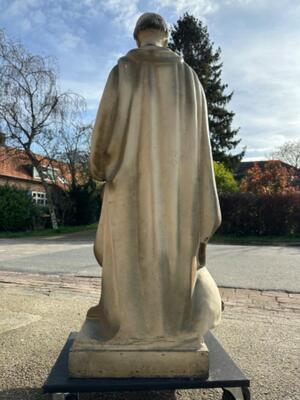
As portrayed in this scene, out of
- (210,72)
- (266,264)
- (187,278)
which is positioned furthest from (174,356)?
(210,72)

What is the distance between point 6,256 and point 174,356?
11.3 meters

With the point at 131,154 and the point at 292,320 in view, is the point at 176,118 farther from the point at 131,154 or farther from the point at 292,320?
the point at 292,320

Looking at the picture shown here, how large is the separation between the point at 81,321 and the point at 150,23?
371 centimetres

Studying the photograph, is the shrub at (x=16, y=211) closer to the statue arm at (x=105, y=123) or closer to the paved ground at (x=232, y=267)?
the paved ground at (x=232, y=267)

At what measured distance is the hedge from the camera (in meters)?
20.7

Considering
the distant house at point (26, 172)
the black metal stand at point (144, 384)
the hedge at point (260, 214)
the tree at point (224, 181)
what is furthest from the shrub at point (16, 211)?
the black metal stand at point (144, 384)

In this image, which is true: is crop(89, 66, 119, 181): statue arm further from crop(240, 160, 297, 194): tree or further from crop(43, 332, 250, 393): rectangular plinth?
crop(240, 160, 297, 194): tree

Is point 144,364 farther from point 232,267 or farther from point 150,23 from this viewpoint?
point 232,267

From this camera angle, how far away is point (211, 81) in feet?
118

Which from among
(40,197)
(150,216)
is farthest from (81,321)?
(40,197)

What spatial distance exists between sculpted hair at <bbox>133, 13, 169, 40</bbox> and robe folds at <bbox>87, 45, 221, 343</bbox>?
219mm

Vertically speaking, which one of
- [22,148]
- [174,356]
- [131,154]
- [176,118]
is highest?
[22,148]

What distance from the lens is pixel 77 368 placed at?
8.70ft

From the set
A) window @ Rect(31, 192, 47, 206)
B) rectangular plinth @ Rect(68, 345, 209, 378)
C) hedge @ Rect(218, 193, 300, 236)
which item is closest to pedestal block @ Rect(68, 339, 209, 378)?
rectangular plinth @ Rect(68, 345, 209, 378)
